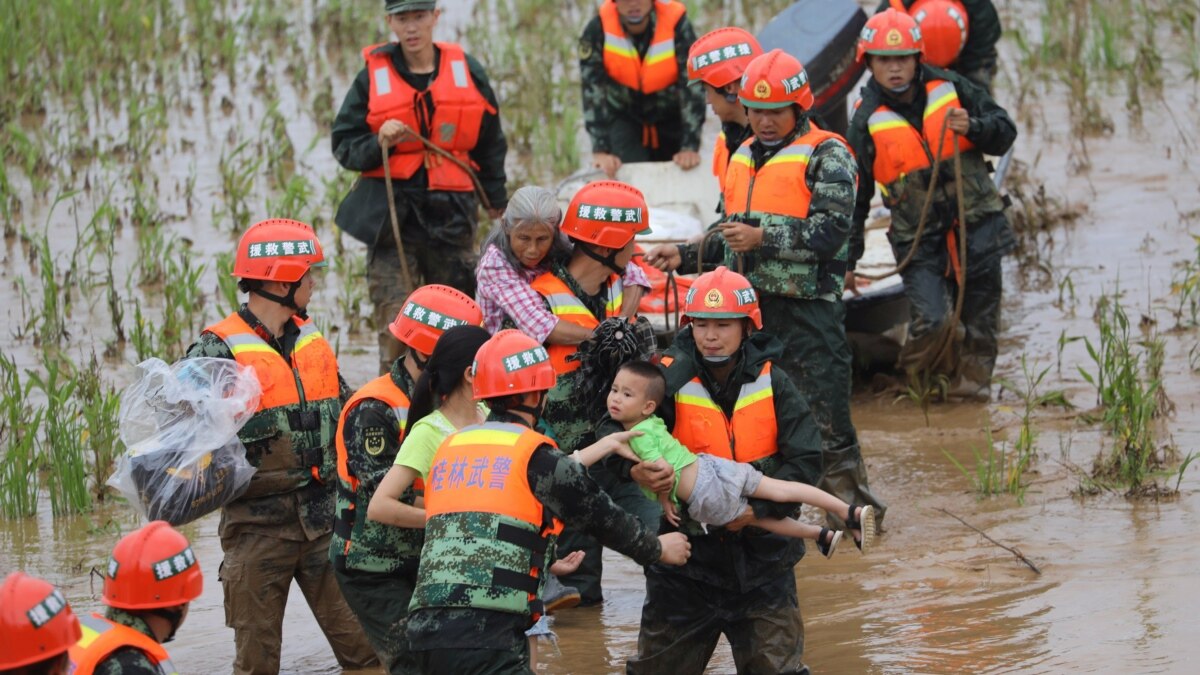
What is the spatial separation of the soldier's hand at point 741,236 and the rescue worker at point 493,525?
2148 mm

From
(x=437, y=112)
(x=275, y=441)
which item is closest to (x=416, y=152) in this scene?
(x=437, y=112)

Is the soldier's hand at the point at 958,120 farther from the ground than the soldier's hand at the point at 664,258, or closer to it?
farther from the ground

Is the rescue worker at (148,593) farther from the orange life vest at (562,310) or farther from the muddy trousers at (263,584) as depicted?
the orange life vest at (562,310)

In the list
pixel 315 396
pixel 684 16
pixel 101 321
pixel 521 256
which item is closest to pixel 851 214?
pixel 521 256

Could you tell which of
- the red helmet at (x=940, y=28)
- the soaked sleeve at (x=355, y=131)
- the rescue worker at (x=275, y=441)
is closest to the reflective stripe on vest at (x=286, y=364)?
the rescue worker at (x=275, y=441)

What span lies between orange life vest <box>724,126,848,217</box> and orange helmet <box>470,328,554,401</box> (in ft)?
7.43

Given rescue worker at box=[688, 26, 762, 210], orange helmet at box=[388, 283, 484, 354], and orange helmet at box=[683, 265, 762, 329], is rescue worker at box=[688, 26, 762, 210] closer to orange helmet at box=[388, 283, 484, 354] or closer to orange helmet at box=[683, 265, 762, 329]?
orange helmet at box=[683, 265, 762, 329]

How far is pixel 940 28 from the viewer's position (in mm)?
9172

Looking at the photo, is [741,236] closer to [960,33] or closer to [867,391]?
[960,33]

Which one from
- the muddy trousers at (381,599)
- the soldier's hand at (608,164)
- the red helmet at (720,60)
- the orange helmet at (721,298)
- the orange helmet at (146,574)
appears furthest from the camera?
the soldier's hand at (608,164)

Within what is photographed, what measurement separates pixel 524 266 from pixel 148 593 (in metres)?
2.63

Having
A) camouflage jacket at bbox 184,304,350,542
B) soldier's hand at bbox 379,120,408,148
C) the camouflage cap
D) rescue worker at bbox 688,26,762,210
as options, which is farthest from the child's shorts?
the camouflage cap

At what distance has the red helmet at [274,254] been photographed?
20.2ft

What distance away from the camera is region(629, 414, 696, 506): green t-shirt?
557 cm
